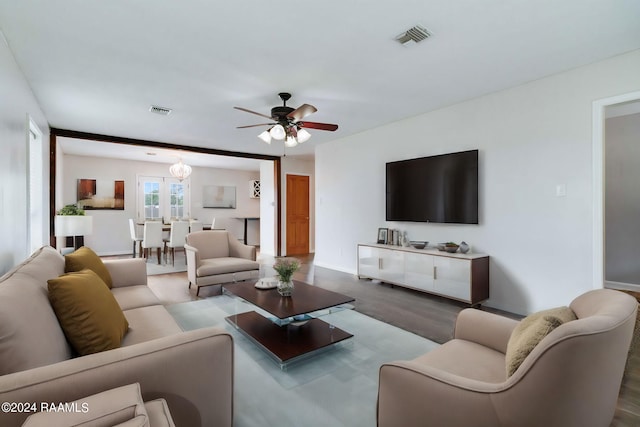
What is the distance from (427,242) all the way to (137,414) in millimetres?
4017

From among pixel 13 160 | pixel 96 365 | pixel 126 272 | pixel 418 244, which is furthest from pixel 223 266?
pixel 96 365

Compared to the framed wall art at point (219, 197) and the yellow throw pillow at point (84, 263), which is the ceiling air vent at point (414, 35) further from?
the framed wall art at point (219, 197)

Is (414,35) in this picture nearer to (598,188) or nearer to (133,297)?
(598,188)

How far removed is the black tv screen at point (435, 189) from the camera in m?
3.82

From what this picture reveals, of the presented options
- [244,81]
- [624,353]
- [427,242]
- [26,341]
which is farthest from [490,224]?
[26,341]

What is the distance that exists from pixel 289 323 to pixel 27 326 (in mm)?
1677

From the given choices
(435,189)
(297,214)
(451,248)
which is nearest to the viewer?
(451,248)

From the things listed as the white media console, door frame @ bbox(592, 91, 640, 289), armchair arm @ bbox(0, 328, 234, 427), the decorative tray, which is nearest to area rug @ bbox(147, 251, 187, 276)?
the decorative tray

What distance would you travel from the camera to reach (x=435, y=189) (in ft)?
13.7

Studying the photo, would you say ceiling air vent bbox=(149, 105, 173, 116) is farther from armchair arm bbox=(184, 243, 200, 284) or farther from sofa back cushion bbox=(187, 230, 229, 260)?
armchair arm bbox=(184, 243, 200, 284)

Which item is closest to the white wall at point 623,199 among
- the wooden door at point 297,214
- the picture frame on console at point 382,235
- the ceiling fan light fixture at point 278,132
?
the picture frame on console at point 382,235

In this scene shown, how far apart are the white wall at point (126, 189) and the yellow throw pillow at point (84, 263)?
538 cm

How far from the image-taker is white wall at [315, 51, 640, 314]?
2959 mm

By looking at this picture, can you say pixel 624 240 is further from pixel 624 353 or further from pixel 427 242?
pixel 624 353
